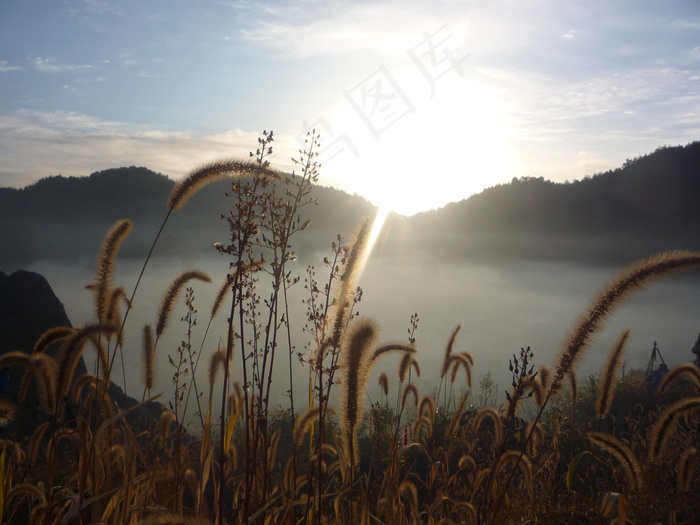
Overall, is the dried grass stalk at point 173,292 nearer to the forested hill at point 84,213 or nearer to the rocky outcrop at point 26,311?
the rocky outcrop at point 26,311

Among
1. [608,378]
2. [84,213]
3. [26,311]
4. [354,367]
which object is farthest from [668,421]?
[84,213]

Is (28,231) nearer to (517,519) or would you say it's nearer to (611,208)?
(517,519)

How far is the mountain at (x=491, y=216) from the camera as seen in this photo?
1411 inches

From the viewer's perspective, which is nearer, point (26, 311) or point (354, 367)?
point (354, 367)

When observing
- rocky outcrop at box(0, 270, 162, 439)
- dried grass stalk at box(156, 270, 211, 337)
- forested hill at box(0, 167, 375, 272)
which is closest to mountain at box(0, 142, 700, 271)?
forested hill at box(0, 167, 375, 272)

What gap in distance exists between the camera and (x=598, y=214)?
46.3 meters

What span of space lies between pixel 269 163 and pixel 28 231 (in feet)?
129

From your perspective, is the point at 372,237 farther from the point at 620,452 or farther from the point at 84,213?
the point at 84,213

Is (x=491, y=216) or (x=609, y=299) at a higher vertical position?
(x=491, y=216)

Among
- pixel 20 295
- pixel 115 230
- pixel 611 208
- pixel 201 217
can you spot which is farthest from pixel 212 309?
pixel 611 208

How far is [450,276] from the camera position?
69.5 metres

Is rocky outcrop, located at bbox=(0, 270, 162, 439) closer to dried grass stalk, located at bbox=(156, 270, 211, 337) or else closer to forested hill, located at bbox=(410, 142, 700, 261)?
dried grass stalk, located at bbox=(156, 270, 211, 337)

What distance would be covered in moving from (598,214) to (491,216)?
32.9 ft

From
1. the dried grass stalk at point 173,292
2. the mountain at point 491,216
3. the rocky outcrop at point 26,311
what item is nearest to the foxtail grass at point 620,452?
Answer: the dried grass stalk at point 173,292
